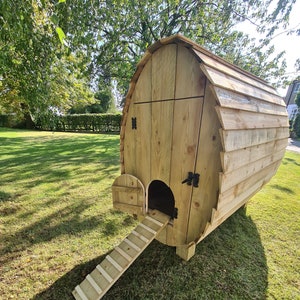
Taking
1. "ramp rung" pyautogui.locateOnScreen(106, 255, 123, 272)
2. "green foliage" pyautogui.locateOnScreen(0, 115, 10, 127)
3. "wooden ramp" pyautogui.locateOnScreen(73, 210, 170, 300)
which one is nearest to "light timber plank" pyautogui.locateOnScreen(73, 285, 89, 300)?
"wooden ramp" pyautogui.locateOnScreen(73, 210, 170, 300)

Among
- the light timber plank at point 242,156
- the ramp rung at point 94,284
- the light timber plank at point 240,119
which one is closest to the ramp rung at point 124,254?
the ramp rung at point 94,284

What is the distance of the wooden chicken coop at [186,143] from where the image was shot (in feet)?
4.47

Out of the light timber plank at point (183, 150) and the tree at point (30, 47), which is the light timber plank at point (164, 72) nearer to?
the light timber plank at point (183, 150)

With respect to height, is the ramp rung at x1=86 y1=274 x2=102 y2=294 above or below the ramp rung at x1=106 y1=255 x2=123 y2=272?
below

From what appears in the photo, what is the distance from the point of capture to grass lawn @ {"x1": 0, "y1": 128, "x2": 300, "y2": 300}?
5.62 ft

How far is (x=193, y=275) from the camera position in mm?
1852

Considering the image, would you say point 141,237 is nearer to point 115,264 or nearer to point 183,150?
point 115,264

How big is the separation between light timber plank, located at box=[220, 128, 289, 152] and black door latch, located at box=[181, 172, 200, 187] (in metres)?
0.41

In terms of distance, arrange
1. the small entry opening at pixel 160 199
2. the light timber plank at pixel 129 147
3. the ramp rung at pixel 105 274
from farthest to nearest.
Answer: the small entry opening at pixel 160 199
the light timber plank at pixel 129 147
the ramp rung at pixel 105 274

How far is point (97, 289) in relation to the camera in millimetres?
1432

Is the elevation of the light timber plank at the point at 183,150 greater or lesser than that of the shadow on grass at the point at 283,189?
greater

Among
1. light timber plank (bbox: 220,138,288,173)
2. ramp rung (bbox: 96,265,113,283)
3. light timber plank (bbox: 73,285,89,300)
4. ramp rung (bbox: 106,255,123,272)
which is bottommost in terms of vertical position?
light timber plank (bbox: 73,285,89,300)

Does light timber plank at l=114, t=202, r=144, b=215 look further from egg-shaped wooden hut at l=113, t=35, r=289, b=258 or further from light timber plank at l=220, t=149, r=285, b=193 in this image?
light timber plank at l=220, t=149, r=285, b=193

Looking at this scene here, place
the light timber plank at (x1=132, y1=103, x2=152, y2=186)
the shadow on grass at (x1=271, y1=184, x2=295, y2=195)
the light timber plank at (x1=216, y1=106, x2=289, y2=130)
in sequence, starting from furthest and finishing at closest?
the shadow on grass at (x1=271, y1=184, x2=295, y2=195)
the light timber plank at (x1=132, y1=103, x2=152, y2=186)
the light timber plank at (x1=216, y1=106, x2=289, y2=130)
